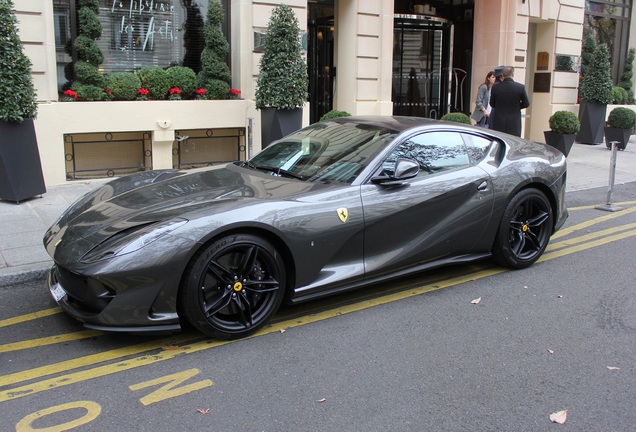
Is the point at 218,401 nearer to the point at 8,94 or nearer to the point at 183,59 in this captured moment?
the point at 8,94

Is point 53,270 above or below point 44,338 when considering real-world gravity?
above

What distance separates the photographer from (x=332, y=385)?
A: 3758mm

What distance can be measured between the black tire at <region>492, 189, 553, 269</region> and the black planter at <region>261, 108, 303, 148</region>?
16.9 feet

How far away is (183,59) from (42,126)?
2.93 meters

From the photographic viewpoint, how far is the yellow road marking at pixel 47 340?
4.29m

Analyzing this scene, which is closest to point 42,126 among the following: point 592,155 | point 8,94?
point 8,94

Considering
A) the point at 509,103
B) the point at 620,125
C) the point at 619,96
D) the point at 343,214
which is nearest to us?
the point at 343,214

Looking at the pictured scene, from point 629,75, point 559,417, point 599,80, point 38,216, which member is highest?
point 629,75

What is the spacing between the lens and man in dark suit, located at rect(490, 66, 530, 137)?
10.4 metres

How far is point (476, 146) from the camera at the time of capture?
576cm

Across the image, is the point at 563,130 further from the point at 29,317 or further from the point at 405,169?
the point at 29,317

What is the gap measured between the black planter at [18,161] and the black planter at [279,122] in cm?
→ 363

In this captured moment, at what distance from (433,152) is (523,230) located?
1.25 m

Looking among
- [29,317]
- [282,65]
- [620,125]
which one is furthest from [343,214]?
[620,125]
